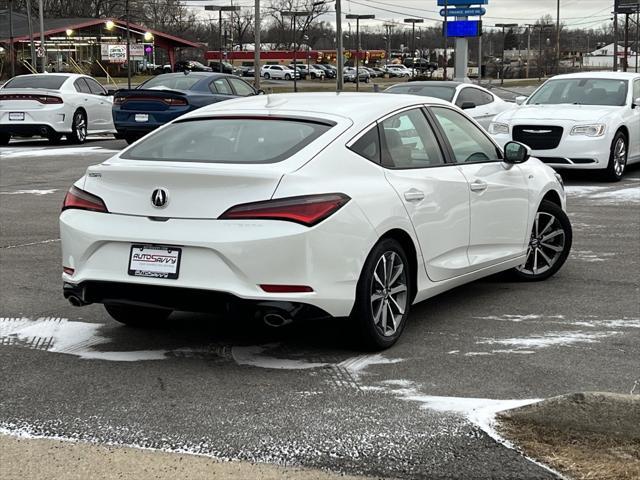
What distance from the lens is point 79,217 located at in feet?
18.0

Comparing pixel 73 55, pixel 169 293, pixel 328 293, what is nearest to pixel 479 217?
pixel 328 293

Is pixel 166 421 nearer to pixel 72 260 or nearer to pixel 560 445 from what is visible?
pixel 72 260

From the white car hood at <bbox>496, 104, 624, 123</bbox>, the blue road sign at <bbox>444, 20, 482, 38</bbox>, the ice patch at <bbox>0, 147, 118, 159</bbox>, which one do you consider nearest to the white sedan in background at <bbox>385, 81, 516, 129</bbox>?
the white car hood at <bbox>496, 104, 624, 123</bbox>

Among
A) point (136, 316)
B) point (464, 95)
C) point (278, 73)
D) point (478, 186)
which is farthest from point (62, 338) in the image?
point (278, 73)

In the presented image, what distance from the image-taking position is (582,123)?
1432cm

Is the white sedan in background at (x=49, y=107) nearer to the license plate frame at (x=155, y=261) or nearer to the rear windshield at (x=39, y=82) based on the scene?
the rear windshield at (x=39, y=82)

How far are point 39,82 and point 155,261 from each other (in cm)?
1733

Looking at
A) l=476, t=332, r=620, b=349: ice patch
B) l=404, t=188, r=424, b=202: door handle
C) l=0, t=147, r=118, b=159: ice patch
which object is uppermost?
l=404, t=188, r=424, b=202: door handle

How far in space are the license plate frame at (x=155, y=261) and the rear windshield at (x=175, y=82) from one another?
Result: 15324 mm

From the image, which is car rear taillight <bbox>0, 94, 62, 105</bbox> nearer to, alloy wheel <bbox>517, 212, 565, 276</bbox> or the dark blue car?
the dark blue car

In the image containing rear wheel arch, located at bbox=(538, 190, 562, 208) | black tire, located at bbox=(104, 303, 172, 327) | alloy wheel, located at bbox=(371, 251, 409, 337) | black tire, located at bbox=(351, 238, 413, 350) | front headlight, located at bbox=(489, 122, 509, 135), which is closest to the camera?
black tire, located at bbox=(351, 238, 413, 350)

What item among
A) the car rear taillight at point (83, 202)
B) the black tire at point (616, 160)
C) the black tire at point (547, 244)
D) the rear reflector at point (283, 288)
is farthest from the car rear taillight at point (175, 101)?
the rear reflector at point (283, 288)

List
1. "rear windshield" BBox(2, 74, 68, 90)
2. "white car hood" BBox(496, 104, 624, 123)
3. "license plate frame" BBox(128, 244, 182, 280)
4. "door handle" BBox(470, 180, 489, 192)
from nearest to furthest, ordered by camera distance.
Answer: "license plate frame" BBox(128, 244, 182, 280) < "door handle" BBox(470, 180, 489, 192) < "white car hood" BBox(496, 104, 624, 123) < "rear windshield" BBox(2, 74, 68, 90)

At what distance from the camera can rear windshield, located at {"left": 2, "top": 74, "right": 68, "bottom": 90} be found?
832 inches
